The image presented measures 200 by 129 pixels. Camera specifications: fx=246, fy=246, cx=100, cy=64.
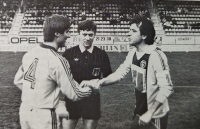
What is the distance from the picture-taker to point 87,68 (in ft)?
5.20

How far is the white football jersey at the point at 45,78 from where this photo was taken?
116 centimetres

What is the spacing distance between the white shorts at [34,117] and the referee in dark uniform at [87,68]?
1.01 feet

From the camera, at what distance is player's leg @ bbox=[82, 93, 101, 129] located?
149 cm

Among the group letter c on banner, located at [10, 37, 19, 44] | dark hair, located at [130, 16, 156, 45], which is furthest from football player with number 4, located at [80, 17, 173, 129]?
letter c on banner, located at [10, 37, 19, 44]

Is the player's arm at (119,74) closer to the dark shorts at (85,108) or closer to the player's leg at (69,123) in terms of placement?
the dark shorts at (85,108)

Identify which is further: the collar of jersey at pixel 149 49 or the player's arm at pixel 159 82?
the collar of jersey at pixel 149 49

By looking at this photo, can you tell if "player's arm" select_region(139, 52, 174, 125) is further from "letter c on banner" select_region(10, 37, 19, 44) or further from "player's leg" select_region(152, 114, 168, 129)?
"letter c on banner" select_region(10, 37, 19, 44)

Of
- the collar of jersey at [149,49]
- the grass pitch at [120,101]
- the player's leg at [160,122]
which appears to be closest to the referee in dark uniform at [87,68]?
the grass pitch at [120,101]

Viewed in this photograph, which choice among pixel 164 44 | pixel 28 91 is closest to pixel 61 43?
pixel 28 91

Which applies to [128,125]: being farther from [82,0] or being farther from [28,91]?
[82,0]

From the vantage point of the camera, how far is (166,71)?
1364 millimetres

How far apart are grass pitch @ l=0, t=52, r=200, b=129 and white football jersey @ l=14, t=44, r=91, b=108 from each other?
18.6 inches

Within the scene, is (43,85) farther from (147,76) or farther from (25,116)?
(147,76)

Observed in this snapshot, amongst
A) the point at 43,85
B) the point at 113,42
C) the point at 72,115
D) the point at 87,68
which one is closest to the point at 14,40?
the point at 113,42
